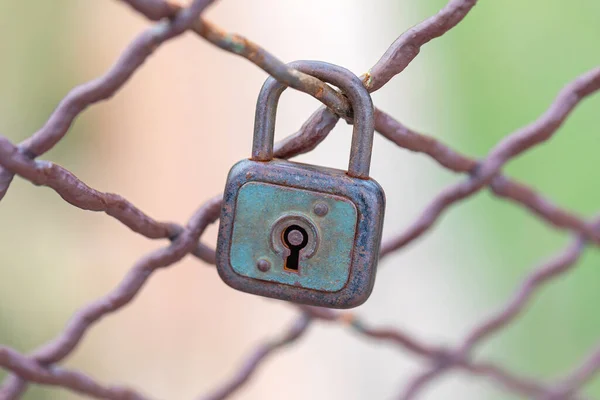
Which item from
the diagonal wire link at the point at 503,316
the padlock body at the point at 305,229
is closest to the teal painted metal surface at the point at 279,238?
the padlock body at the point at 305,229

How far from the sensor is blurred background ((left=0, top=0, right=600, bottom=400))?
6.93 feet

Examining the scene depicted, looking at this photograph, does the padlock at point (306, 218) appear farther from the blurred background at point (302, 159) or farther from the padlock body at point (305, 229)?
the blurred background at point (302, 159)

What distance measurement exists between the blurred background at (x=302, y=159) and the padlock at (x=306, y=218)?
62.9 inches

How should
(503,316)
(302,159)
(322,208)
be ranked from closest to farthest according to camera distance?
(322,208) < (503,316) < (302,159)

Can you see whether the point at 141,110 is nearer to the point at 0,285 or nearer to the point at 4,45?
the point at 4,45

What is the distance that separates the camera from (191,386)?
2.18m

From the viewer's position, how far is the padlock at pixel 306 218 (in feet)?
1.50

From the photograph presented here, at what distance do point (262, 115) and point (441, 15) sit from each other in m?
0.16

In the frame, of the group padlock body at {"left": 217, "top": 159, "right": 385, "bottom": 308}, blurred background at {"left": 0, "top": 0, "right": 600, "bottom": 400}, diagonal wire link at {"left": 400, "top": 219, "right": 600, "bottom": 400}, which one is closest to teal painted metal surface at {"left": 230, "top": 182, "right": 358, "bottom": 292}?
padlock body at {"left": 217, "top": 159, "right": 385, "bottom": 308}

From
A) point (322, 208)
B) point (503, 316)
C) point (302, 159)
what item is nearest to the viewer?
point (322, 208)

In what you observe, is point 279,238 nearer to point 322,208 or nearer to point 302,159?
point 322,208

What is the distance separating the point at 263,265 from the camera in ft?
1.56

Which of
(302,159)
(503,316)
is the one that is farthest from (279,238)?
(302,159)

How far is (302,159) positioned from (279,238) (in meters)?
1.52
